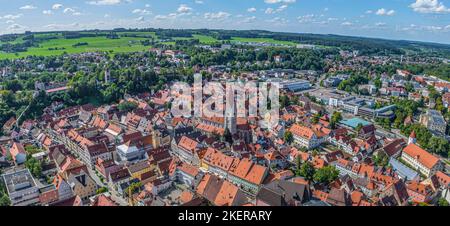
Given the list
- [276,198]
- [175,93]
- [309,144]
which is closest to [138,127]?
[175,93]

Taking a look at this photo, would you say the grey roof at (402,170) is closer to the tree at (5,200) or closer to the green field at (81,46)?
the tree at (5,200)

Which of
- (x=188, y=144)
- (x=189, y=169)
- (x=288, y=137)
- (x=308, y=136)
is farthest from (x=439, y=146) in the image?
(x=189, y=169)

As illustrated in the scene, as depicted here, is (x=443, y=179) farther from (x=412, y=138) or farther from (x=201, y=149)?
(x=201, y=149)

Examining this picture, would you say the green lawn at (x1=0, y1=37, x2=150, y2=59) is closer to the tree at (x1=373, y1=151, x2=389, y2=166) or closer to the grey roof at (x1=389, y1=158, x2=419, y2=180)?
the tree at (x1=373, y1=151, x2=389, y2=166)

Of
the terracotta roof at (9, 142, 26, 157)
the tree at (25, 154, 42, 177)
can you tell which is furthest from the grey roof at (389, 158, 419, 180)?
the terracotta roof at (9, 142, 26, 157)

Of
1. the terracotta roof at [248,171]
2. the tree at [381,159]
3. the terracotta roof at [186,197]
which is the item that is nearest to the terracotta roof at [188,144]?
the terracotta roof at [248,171]

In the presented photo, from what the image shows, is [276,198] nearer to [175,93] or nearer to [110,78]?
[175,93]
